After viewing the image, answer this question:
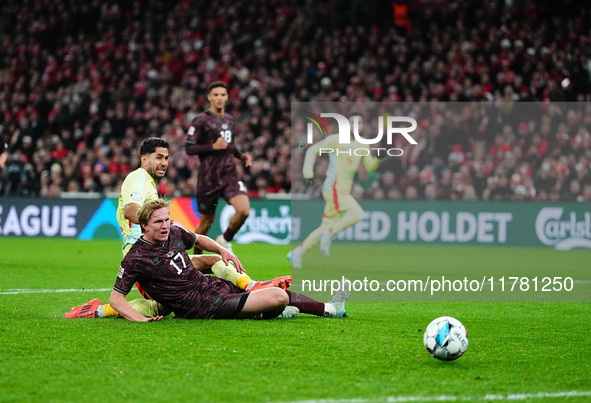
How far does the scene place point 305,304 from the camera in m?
7.65

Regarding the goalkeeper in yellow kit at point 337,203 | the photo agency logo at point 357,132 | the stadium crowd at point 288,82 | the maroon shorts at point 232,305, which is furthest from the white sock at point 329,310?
the stadium crowd at point 288,82

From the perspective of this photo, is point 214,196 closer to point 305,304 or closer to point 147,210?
point 305,304

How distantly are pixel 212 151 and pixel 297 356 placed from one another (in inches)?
242

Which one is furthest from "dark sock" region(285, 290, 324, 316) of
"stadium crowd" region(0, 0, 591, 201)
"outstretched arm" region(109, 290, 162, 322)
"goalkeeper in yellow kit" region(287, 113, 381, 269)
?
"stadium crowd" region(0, 0, 591, 201)

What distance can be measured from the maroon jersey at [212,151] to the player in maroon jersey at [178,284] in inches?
163

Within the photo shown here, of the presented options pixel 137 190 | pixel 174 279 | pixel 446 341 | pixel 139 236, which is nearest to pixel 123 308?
pixel 174 279

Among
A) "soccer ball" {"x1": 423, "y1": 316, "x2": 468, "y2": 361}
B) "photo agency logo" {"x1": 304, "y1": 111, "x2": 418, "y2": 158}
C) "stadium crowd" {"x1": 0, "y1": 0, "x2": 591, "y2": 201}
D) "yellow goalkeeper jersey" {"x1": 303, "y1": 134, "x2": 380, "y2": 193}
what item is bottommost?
"soccer ball" {"x1": 423, "y1": 316, "x2": 468, "y2": 361}

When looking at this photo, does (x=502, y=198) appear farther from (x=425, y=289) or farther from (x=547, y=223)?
(x=425, y=289)

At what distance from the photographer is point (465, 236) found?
17.1 metres

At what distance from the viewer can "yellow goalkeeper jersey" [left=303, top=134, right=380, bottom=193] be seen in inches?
378

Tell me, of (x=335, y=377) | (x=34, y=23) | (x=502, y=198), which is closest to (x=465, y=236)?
(x=502, y=198)

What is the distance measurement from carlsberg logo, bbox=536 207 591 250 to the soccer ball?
11761 millimetres

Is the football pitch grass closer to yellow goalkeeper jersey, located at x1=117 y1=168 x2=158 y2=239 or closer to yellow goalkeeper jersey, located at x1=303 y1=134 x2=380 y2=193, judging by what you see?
yellow goalkeeper jersey, located at x1=117 y1=168 x2=158 y2=239

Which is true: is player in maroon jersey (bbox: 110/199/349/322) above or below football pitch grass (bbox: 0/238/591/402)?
above
